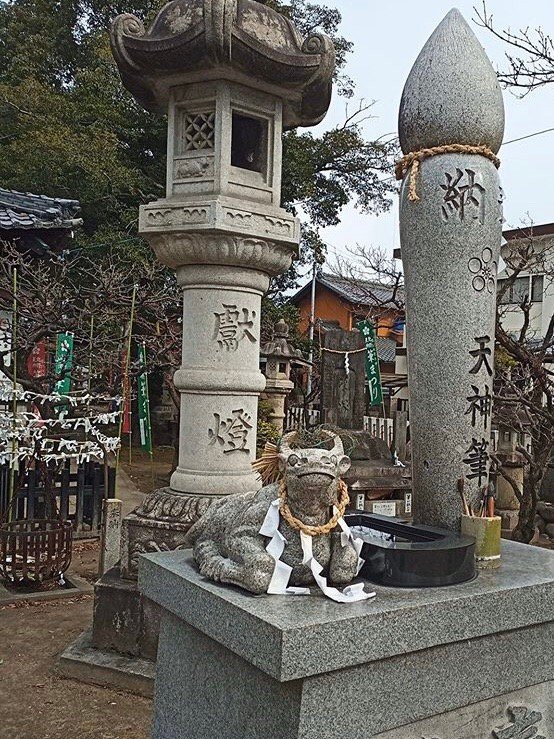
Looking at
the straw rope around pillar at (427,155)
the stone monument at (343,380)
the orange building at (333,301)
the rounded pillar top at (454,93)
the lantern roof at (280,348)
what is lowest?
the stone monument at (343,380)

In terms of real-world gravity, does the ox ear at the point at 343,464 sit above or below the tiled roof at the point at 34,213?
below

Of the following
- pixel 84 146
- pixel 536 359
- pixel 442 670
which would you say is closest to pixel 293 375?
pixel 84 146

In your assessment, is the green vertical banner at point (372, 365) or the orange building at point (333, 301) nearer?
the green vertical banner at point (372, 365)

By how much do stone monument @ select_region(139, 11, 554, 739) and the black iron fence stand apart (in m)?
5.89

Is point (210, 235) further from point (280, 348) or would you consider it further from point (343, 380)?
point (280, 348)

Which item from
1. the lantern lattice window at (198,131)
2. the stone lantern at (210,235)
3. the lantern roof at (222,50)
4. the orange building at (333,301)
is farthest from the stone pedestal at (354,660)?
the orange building at (333,301)

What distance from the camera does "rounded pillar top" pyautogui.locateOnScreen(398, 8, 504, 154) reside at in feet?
11.2

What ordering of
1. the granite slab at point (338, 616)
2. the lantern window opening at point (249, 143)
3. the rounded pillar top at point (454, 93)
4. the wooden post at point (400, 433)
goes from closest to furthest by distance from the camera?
the granite slab at point (338, 616)
the rounded pillar top at point (454, 93)
the lantern window opening at point (249, 143)
the wooden post at point (400, 433)

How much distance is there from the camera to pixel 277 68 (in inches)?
178

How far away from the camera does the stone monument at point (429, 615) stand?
7.11 ft

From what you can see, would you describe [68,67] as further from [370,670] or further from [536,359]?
[370,670]

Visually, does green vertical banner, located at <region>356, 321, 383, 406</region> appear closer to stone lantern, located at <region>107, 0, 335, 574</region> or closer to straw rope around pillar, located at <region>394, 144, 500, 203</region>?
stone lantern, located at <region>107, 0, 335, 574</region>

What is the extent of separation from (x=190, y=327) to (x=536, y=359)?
3731 mm

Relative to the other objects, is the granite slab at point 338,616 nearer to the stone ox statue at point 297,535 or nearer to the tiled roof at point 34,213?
the stone ox statue at point 297,535
